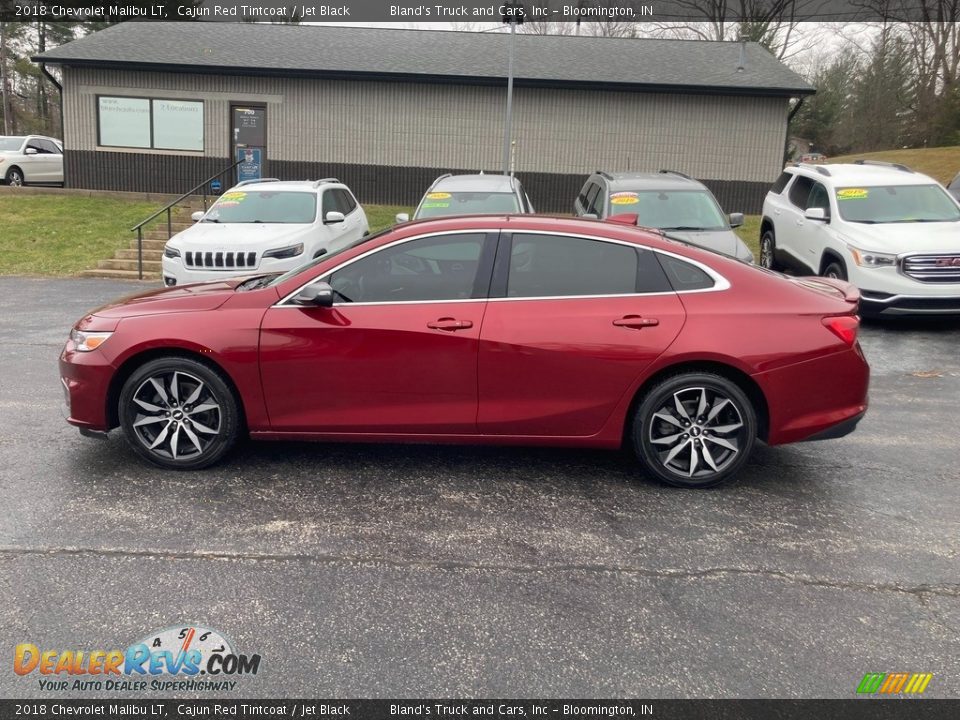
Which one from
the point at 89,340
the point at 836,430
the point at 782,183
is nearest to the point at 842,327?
the point at 836,430

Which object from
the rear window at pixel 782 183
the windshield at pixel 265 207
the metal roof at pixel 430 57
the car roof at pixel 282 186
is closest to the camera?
the windshield at pixel 265 207

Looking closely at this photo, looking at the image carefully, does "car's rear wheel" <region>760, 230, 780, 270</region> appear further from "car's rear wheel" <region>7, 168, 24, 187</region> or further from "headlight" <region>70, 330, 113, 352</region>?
"car's rear wheel" <region>7, 168, 24, 187</region>

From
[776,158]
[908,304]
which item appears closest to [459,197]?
[908,304]

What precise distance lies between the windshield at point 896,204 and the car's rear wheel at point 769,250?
1850 millimetres

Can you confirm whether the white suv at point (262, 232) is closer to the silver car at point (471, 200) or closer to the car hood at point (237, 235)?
the car hood at point (237, 235)

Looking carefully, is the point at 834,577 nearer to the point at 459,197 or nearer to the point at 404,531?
the point at 404,531

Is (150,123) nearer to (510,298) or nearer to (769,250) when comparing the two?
(769,250)

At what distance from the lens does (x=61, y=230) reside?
56.6ft

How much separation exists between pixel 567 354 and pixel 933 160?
33.9 meters

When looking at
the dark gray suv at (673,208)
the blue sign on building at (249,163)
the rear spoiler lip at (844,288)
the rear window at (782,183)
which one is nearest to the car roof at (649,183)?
the dark gray suv at (673,208)

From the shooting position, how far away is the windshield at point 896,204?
10.6 m

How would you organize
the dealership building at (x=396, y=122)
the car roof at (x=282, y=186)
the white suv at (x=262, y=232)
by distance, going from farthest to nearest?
the dealership building at (x=396, y=122) < the car roof at (x=282, y=186) < the white suv at (x=262, y=232)

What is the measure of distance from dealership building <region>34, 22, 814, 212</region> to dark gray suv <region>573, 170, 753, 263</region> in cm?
977

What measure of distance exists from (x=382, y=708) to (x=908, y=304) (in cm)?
868
